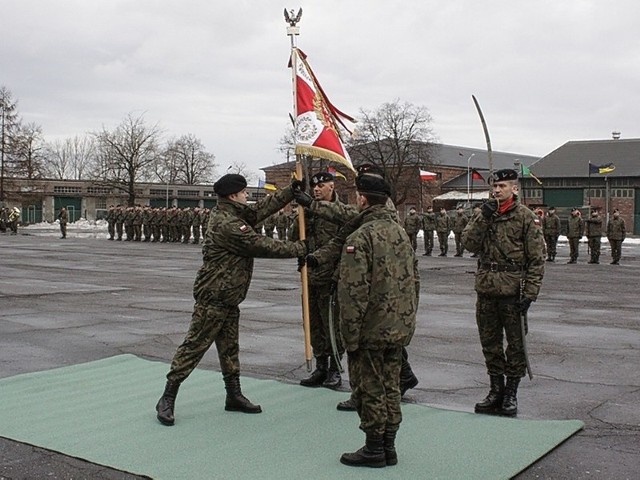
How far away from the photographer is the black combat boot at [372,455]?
5520 millimetres

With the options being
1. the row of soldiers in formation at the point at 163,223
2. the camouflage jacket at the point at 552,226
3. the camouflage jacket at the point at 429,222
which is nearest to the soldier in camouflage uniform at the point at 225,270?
the camouflage jacket at the point at 552,226

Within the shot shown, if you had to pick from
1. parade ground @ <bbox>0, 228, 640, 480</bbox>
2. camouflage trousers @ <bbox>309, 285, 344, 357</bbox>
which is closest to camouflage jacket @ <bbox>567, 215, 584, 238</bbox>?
parade ground @ <bbox>0, 228, 640, 480</bbox>

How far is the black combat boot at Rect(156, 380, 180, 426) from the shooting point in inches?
259

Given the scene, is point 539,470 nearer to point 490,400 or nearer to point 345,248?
point 490,400

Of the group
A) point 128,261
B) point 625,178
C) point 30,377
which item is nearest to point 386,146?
point 625,178

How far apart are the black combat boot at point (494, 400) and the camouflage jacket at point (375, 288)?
1.80 meters

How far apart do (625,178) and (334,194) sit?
64192 mm

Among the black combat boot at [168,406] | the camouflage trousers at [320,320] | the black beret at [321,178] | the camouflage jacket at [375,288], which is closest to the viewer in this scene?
the camouflage jacket at [375,288]

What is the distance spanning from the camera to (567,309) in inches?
575

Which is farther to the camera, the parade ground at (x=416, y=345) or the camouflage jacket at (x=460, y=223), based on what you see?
the camouflage jacket at (x=460, y=223)

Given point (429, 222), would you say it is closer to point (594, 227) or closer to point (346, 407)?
point (594, 227)

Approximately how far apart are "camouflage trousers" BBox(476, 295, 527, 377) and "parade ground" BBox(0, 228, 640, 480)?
44 cm

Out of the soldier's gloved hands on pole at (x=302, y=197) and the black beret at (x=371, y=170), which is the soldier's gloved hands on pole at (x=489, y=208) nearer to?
the black beret at (x=371, y=170)

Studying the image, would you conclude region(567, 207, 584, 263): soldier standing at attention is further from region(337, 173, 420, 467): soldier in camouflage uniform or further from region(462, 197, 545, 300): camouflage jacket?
region(337, 173, 420, 467): soldier in camouflage uniform
